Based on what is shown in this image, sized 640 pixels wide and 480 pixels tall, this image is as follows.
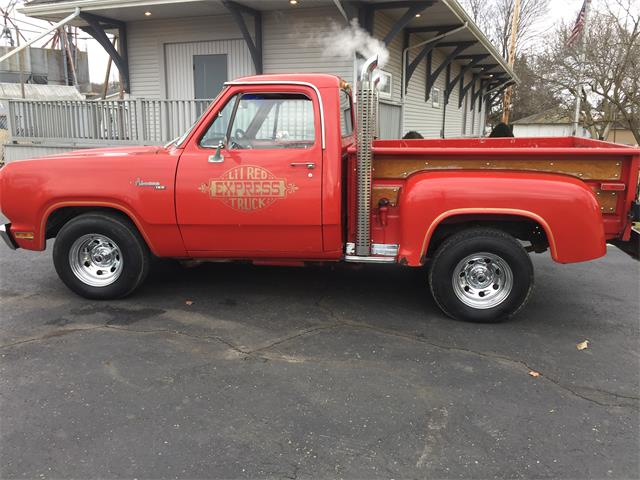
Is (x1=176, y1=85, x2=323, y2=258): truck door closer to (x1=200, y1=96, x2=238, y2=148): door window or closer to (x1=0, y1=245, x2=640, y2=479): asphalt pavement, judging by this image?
(x1=200, y1=96, x2=238, y2=148): door window

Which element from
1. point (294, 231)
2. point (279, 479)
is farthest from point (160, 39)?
point (279, 479)

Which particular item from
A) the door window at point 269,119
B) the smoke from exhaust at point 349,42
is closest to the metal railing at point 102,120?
the smoke from exhaust at point 349,42

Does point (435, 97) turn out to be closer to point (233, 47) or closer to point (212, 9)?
point (233, 47)

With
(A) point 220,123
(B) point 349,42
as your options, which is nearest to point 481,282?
(A) point 220,123

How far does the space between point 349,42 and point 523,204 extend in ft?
25.9

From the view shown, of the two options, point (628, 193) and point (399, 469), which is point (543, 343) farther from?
point (399, 469)

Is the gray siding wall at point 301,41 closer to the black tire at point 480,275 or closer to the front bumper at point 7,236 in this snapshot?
the black tire at point 480,275

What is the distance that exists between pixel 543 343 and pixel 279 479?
2537 millimetres

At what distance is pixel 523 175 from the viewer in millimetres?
4281

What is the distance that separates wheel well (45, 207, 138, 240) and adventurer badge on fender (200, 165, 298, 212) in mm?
923

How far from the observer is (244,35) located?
36.3ft

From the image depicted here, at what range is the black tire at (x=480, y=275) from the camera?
4371 mm

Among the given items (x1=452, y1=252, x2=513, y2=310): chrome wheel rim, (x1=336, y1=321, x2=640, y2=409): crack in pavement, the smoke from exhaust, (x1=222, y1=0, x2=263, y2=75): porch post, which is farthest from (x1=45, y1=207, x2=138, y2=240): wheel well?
the smoke from exhaust

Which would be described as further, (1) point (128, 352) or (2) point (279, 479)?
(1) point (128, 352)
